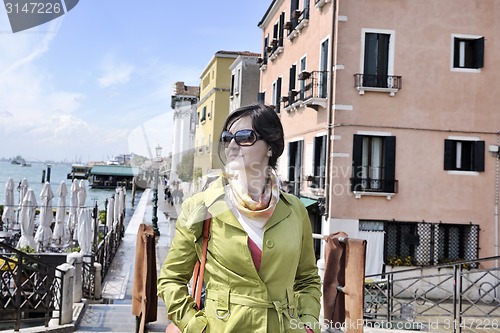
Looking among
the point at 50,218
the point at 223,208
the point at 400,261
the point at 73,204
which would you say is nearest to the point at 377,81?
the point at 400,261

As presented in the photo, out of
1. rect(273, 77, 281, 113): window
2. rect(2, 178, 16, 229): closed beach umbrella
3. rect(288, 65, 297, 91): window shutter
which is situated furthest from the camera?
rect(273, 77, 281, 113): window

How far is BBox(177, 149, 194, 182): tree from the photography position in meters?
2.61

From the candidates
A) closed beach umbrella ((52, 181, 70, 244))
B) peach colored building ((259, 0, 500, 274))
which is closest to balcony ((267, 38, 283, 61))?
peach colored building ((259, 0, 500, 274))

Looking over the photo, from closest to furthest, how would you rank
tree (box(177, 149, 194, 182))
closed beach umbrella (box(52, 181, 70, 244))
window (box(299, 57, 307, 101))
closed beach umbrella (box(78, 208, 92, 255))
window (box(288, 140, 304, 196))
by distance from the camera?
tree (box(177, 149, 194, 182)) → closed beach umbrella (box(78, 208, 92, 255)) → closed beach umbrella (box(52, 181, 70, 244)) → window (box(299, 57, 307, 101)) → window (box(288, 140, 304, 196))

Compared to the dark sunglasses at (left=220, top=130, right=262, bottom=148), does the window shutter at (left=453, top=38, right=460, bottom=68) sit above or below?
above

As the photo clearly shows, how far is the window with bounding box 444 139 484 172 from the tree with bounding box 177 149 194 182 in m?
11.1

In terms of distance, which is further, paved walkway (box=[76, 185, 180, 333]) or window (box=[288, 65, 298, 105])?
window (box=[288, 65, 298, 105])

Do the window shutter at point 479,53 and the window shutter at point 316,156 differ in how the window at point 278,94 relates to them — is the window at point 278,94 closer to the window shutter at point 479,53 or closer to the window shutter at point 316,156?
the window shutter at point 316,156

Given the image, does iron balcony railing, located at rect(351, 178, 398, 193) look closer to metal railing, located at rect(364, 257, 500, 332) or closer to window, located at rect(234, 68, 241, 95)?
metal railing, located at rect(364, 257, 500, 332)

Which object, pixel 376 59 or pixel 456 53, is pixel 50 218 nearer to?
pixel 376 59

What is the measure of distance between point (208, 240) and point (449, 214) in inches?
461

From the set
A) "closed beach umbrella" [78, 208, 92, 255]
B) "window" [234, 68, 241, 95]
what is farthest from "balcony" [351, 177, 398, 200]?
"window" [234, 68, 241, 95]

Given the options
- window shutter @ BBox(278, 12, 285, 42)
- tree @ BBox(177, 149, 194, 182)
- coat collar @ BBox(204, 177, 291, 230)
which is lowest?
coat collar @ BBox(204, 177, 291, 230)

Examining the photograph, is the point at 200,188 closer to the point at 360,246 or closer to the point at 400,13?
the point at 360,246
